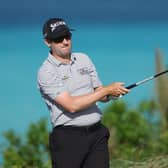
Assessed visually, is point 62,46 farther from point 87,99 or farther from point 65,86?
point 87,99

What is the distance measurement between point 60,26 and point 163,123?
5166 mm

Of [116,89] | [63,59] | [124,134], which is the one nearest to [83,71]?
[63,59]

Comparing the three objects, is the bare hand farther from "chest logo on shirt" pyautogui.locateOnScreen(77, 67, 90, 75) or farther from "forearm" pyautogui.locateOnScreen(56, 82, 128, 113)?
"chest logo on shirt" pyautogui.locateOnScreen(77, 67, 90, 75)

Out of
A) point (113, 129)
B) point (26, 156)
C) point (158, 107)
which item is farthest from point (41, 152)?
point (158, 107)

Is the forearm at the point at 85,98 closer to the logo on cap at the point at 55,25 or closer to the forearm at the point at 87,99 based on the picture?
the forearm at the point at 87,99

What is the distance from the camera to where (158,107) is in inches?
381

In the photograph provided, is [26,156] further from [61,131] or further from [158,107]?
[61,131]

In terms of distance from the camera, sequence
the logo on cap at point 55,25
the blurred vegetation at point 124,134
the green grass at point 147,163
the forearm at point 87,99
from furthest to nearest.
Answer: the blurred vegetation at point 124,134
the green grass at point 147,163
the logo on cap at point 55,25
the forearm at point 87,99

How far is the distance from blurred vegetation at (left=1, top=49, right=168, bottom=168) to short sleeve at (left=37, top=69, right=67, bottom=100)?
11.7 ft

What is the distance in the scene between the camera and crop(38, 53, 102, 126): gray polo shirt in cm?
476

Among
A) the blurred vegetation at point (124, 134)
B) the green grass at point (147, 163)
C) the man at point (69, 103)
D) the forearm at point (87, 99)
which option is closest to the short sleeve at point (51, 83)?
the man at point (69, 103)

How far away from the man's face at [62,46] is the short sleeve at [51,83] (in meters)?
0.13

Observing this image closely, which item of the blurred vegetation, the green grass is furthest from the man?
the blurred vegetation

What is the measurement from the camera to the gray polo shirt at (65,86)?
187 inches
